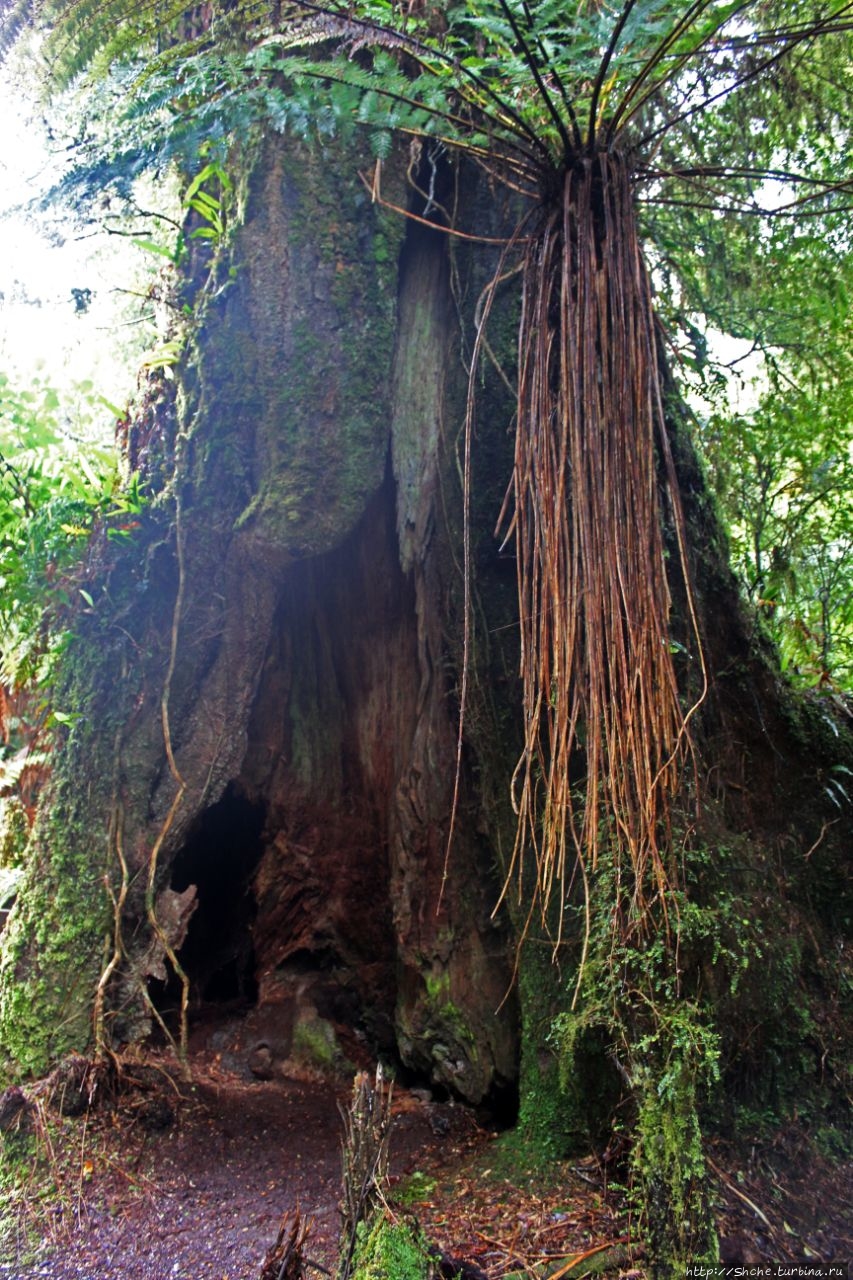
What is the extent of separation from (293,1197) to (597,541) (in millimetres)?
2340

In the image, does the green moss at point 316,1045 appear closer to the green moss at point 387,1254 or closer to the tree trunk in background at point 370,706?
the tree trunk in background at point 370,706

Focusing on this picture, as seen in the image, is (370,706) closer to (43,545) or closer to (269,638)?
(269,638)

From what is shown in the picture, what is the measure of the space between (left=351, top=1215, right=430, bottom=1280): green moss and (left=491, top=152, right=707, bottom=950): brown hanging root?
92cm

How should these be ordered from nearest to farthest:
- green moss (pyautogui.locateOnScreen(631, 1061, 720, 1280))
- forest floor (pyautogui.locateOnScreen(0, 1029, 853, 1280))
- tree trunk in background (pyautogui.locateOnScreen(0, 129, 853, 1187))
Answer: green moss (pyautogui.locateOnScreen(631, 1061, 720, 1280)) → forest floor (pyautogui.locateOnScreen(0, 1029, 853, 1280)) → tree trunk in background (pyautogui.locateOnScreen(0, 129, 853, 1187))

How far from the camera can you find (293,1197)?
9.45ft

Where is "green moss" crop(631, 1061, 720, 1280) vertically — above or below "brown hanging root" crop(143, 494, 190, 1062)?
below

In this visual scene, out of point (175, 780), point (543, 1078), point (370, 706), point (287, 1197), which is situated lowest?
point (287, 1197)

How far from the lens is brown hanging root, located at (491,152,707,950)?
255 centimetres

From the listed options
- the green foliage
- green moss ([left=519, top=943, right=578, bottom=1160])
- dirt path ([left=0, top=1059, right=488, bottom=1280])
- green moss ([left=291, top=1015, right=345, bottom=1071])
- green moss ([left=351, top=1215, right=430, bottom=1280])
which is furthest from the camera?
green moss ([left=291, top=1015, right=345, bottom=1071])

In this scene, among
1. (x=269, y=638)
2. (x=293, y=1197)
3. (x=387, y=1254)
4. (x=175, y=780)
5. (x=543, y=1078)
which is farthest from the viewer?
(x=269, y=638)

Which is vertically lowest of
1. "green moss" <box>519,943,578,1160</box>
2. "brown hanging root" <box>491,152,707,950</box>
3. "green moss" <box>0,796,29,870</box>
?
"green moss" <box>519,943,578,1160</box>

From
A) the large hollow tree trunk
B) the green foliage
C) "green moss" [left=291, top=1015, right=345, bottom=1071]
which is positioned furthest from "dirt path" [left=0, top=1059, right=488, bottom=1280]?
the green foliage

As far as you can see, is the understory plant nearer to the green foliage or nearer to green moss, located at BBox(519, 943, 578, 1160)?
green moss, located at BBox(519, 943, 578, 1160)

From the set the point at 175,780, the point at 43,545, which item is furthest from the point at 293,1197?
the point at 43,545
